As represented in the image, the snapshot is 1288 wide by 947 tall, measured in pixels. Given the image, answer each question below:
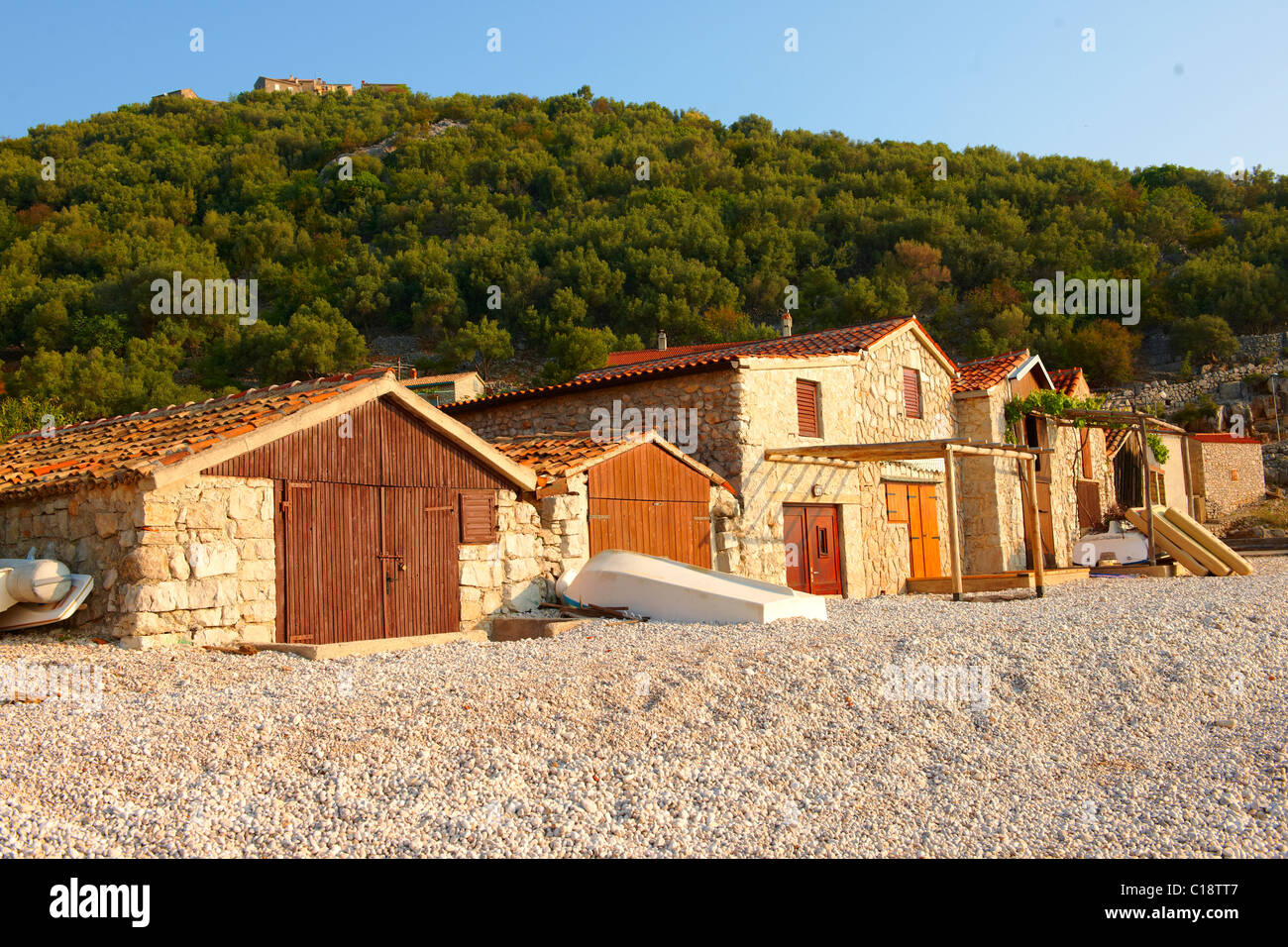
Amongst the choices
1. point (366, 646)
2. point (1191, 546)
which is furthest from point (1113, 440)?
point (366, 646)

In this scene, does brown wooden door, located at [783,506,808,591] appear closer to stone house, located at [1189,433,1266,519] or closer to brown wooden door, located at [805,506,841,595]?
brown wooden door, located at [805,506,841,595]

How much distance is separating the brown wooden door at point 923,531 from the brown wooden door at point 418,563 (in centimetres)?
1153

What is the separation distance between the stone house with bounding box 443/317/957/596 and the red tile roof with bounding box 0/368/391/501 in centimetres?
592

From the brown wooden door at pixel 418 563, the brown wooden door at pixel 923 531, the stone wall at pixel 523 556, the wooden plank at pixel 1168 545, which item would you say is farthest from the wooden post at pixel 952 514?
the brown wooden door at pixel 418 563

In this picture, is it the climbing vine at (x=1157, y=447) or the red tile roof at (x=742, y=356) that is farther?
the climbing vine at (x=1157, y=447)

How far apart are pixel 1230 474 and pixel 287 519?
109 ft

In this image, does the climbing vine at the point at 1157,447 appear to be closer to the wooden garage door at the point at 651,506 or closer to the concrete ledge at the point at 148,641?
the wooden garage door at the point at 651,506

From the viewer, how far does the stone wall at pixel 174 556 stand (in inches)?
361

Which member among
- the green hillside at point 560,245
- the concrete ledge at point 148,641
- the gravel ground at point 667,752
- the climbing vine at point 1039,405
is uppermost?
the green hillside at point 560,245

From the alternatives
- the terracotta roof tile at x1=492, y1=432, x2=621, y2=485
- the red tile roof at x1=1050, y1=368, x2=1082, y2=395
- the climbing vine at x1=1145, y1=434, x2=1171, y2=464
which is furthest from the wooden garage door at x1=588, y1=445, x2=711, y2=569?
the climbing vine at x1=1145, y1=434, x2=1171, y2=464

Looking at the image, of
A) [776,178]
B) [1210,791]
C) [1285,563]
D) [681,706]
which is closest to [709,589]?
[681,706]

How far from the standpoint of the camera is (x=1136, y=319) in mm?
44875
